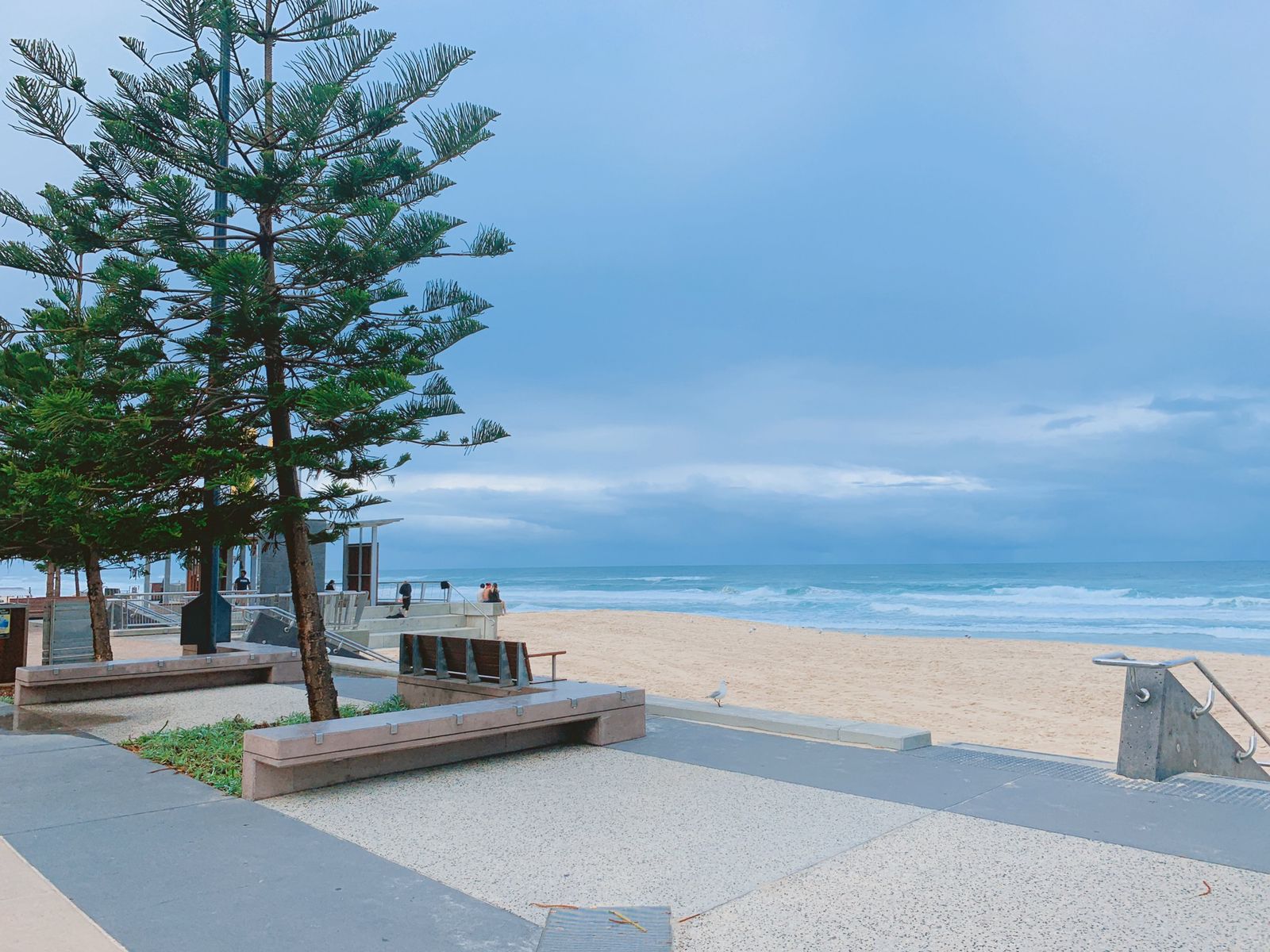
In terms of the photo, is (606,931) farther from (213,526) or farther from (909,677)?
(909,677)

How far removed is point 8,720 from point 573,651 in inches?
470

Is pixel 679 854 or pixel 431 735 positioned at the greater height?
pixel 431 735

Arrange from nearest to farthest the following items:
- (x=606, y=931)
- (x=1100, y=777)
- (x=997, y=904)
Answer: (x=606, y=931) → (x=997, y=904) → (x=1100, y=777)

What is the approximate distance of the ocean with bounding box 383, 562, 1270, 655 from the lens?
35.7 metres

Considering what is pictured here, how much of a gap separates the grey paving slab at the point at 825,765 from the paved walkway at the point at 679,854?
30 mm

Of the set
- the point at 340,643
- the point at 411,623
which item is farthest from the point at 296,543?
the point at 411,623

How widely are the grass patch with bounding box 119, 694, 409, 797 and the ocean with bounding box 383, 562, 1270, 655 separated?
92.7 feet

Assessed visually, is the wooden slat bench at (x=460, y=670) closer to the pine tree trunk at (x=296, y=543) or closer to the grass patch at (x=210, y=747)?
the grass patch at (x=210, y=747)

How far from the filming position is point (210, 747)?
6.74 m

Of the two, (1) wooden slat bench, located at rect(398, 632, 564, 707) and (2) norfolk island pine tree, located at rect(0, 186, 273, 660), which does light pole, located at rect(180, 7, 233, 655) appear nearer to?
(2) norfolk island pine tree, located at rect(0, 186, 273, 660)

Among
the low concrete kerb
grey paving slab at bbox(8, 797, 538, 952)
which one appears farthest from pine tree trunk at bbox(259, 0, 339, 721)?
the low concrete kerb

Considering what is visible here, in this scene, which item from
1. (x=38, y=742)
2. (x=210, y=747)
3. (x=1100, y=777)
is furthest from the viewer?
(x=38, y=742)

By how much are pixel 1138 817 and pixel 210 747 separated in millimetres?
5937

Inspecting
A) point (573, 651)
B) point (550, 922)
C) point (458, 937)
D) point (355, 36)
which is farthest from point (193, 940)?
point (573, 651)
